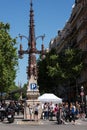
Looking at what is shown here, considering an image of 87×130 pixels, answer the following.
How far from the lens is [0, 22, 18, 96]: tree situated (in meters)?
73.3

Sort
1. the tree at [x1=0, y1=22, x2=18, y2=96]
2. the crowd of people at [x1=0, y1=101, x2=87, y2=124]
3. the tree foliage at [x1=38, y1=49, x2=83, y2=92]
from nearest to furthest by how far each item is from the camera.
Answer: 1. the crowd of people at [x1=0, y1=101, x2=87, y2=124]
2. the tree at [x1=0, y1=22, x2=18, y2=96]
3. the tree foliage at [x1=38, y1=49, x2=83, y2=92]

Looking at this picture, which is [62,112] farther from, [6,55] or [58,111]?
[6,55]

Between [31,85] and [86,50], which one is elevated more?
[86,50]

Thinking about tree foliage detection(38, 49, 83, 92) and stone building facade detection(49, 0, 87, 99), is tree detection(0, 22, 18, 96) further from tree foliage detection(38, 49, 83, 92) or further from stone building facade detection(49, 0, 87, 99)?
stone building facade detection(49, 0, 87, 99)

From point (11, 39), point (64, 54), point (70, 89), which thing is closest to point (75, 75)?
point (64, 54)

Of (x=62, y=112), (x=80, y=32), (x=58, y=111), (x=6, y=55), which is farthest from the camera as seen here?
(x=80, y=32)

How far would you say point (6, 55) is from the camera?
244 feet

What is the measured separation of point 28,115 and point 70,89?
66.1 m

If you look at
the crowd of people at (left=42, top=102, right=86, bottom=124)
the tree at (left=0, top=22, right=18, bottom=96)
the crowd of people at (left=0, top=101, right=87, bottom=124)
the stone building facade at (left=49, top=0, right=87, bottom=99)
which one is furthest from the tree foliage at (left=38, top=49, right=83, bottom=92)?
the crowd of people at (left=0, top=101, right=87, bottom=124)

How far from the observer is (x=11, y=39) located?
245 ft

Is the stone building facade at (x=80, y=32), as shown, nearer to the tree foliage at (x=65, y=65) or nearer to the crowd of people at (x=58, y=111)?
the tree foliage at (x=65, y=65)

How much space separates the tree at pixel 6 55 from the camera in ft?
241

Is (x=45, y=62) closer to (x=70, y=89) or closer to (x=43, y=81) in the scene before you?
(x=43, y=81)

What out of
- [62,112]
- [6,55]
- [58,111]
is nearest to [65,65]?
[6,55]
